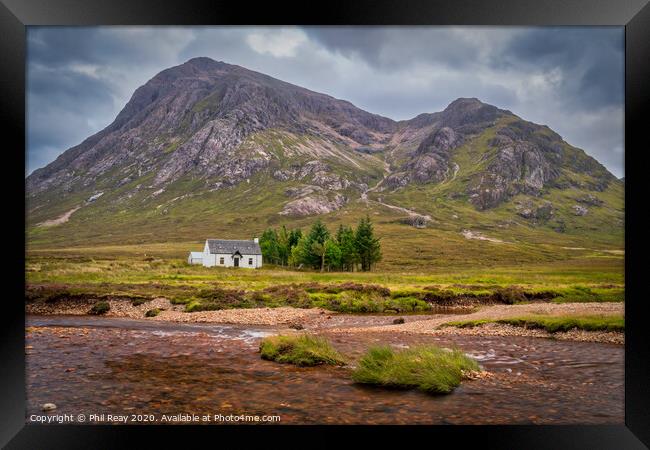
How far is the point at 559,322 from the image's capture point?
13.3 metres

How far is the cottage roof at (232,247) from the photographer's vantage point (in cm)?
4992

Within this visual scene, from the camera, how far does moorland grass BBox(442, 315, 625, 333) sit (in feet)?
39.5

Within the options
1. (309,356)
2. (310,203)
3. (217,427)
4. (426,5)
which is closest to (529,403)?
(309,356)

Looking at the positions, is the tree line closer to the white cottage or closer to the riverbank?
the white cottage

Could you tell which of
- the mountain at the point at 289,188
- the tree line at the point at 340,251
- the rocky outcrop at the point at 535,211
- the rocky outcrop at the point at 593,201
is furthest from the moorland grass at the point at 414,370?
the rocky outcrop at the point at 535,211

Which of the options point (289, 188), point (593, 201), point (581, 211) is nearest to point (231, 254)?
point (593, 201)

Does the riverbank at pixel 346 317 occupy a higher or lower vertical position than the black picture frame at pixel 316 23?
lower

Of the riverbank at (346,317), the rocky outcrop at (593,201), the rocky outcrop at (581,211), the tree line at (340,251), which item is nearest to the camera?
the riverbank at (346,317)

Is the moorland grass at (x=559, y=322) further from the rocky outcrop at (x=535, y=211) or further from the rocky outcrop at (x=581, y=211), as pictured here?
the rocky outcrop at (x=535, y=211)

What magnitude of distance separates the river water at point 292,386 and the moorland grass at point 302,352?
29 centimetres

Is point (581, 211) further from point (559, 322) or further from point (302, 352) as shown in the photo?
point (302, 352)

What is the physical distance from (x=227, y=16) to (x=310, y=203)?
151m

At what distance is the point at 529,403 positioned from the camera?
6645 mm
